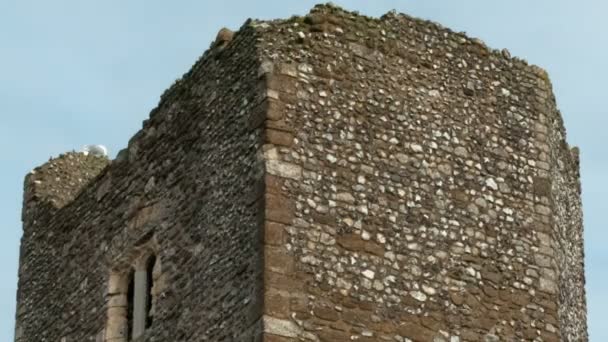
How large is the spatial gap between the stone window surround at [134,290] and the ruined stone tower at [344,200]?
19 mm

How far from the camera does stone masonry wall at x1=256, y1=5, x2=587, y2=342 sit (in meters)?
16.5

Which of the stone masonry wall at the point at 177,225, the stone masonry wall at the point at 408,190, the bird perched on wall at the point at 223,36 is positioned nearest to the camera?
the stone masonry wall at the point at 408,190

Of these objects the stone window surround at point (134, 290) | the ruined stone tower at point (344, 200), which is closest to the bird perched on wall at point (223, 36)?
the ruined stone tower at point (344, 200)

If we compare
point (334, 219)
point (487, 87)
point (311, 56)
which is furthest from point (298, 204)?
point (487, 87)

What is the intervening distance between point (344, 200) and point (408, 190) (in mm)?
727

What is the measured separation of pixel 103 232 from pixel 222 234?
280cm

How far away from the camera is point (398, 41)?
18.0 m

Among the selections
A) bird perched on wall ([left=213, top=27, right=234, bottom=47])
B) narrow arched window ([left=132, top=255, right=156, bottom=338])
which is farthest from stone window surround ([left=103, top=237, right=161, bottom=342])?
bird perched on wall ([left=213, top=27, right=234, bottom=47])

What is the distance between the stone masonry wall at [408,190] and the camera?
1653 cm

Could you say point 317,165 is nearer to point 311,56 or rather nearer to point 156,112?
point 311,56

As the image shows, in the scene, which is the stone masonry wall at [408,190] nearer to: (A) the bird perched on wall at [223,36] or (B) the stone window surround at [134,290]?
(A) the bird perched on wall at [223,36]

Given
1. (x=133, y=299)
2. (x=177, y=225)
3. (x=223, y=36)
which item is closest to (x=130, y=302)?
(x=133, y=299)

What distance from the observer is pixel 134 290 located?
61.1 feet

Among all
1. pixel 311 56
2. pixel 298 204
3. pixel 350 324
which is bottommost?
pixel 350 324
